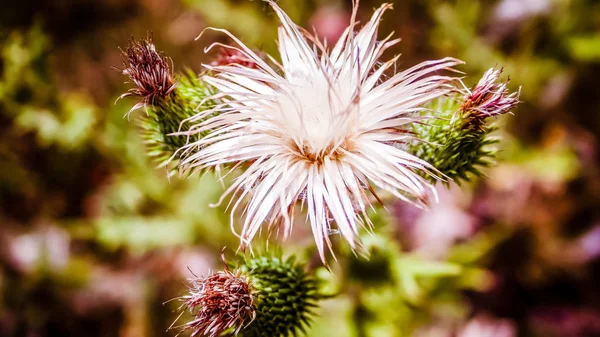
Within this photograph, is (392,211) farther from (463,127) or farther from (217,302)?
(217,302)

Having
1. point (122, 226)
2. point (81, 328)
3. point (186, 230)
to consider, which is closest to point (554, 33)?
point (186, 230)

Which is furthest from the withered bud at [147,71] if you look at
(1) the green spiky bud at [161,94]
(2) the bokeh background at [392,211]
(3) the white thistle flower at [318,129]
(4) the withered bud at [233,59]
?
(2) the bokeh background at [392,211]

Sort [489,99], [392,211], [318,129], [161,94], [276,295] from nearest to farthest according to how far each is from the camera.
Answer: [489,99], [318,129], [161,94], [276,295], [392,211]

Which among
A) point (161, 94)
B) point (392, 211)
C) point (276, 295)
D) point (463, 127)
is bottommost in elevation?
point (276, 295)

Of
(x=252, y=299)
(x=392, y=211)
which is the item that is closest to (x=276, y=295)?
(x=252, y=299)

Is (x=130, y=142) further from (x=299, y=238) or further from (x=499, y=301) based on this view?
(x=499, y=301)

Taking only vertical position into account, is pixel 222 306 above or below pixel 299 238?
below

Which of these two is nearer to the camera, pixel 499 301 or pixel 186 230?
pixel 186 230
